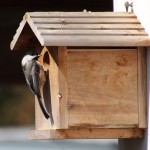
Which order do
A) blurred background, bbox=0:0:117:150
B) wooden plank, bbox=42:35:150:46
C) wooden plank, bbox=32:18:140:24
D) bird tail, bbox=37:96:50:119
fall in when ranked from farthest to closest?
blurred background, bbox=0:0:117:150 < bird tail, bbox=37:96:50:119 < wooden plank, bbox=32:18:140:24 < wooden plank, bbox=42:35:150:46

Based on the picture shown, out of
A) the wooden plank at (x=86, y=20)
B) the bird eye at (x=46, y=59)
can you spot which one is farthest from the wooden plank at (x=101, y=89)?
the bird eye at (x=46, y=59)

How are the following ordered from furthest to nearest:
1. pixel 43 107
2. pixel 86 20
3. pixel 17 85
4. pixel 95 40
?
1. pixel 17 85
2. pixel 43 107
3. pixel 86 20
4. pixel 95 40

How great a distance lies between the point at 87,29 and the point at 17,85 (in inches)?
132

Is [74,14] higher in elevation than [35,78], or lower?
higher

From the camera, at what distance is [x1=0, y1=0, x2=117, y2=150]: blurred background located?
6.30m

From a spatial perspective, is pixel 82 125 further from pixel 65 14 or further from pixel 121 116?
pixel 65 14

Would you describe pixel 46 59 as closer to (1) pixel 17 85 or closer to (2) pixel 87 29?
(2) pixel 87 29

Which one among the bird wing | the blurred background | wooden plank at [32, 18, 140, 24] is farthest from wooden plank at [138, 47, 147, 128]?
the blurred background

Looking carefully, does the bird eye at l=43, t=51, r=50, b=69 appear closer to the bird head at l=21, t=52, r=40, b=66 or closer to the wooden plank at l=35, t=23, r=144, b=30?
the bird head at l=21, t=52, r=40, b=66

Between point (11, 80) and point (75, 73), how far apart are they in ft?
10.7

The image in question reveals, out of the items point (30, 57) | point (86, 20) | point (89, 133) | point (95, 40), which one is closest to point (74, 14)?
point (86, 20)

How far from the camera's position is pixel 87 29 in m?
3.45

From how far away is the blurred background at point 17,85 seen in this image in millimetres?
6305

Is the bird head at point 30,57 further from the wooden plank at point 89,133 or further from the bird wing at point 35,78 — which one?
the wooden plank at point 89,133
